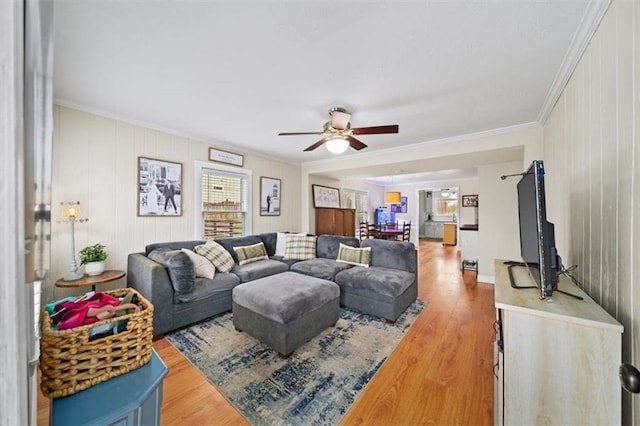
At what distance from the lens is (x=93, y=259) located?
2.51 metres

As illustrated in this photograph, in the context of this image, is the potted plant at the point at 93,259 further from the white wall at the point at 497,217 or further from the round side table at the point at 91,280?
the white wall at the point at 497,217

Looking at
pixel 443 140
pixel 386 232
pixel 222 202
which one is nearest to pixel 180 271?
pixel 222 202

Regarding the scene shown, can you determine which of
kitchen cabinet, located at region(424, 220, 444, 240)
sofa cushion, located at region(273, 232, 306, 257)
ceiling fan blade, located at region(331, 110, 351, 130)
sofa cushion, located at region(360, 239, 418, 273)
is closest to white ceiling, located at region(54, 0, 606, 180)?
ceiling fan blade, located at region(331, 110, 351, 130)

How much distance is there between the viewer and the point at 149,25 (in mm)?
1479

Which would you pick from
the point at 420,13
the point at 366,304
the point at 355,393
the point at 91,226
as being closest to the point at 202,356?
the point at 355,393

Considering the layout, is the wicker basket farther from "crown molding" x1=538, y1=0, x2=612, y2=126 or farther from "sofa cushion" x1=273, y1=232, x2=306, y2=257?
"sofa cushion" x1=273, y1=232, x2=306, y2=257

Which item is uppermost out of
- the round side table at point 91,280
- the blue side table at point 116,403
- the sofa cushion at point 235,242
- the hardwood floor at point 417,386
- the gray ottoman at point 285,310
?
the sofa cushion at point 235,242

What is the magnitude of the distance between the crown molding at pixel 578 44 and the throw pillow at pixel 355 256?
103 inches

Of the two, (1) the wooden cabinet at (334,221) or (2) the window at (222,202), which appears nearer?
(2) the window at (222,202)

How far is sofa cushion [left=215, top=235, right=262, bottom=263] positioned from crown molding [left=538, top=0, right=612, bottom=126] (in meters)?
4.08

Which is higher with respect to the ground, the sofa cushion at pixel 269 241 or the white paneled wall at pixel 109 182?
the white paneled wall at pixel 109 182

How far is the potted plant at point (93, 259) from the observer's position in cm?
246

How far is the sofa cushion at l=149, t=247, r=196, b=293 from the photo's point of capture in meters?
2.47

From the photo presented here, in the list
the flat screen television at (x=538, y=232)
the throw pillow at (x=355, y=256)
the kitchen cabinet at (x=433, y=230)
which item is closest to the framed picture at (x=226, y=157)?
the throw pillow at (x=355, y=256)
